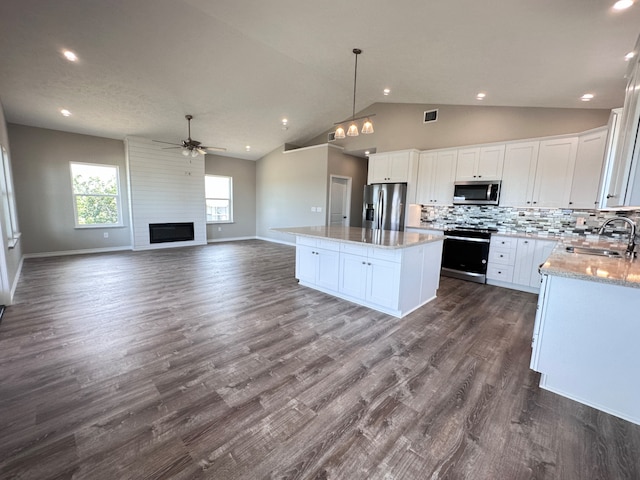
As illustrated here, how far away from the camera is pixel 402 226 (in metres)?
5.75

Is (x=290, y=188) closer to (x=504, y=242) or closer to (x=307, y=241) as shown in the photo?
(x=307, y=241)

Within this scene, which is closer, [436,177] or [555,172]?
[555,172]

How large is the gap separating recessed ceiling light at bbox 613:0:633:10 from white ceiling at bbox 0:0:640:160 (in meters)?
0.04

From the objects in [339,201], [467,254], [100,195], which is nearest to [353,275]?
[467,254]

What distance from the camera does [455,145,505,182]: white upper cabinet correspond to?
15.3 feet

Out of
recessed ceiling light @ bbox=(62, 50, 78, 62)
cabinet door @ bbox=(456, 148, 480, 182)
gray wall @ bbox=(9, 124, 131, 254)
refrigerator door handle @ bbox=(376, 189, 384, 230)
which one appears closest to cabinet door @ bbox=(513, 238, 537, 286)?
cabinet door @ bbox=(456, 148, 480, 182)

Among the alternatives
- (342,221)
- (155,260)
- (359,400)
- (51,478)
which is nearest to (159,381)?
(51,478)

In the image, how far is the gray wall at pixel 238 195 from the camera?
8531 millimetres

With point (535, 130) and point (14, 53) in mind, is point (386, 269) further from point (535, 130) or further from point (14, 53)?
point (14, 53)

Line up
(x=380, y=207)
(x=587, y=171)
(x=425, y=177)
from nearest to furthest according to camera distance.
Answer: (x=587, y=171), (x=425, y=177), (x=380, y=207)

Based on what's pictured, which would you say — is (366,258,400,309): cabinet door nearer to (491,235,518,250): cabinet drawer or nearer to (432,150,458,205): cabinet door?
(491,235,518,250): cabinet drawer

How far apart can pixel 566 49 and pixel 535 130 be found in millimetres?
2074

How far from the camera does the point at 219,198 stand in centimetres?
874

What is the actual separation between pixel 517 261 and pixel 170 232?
8004 mm
